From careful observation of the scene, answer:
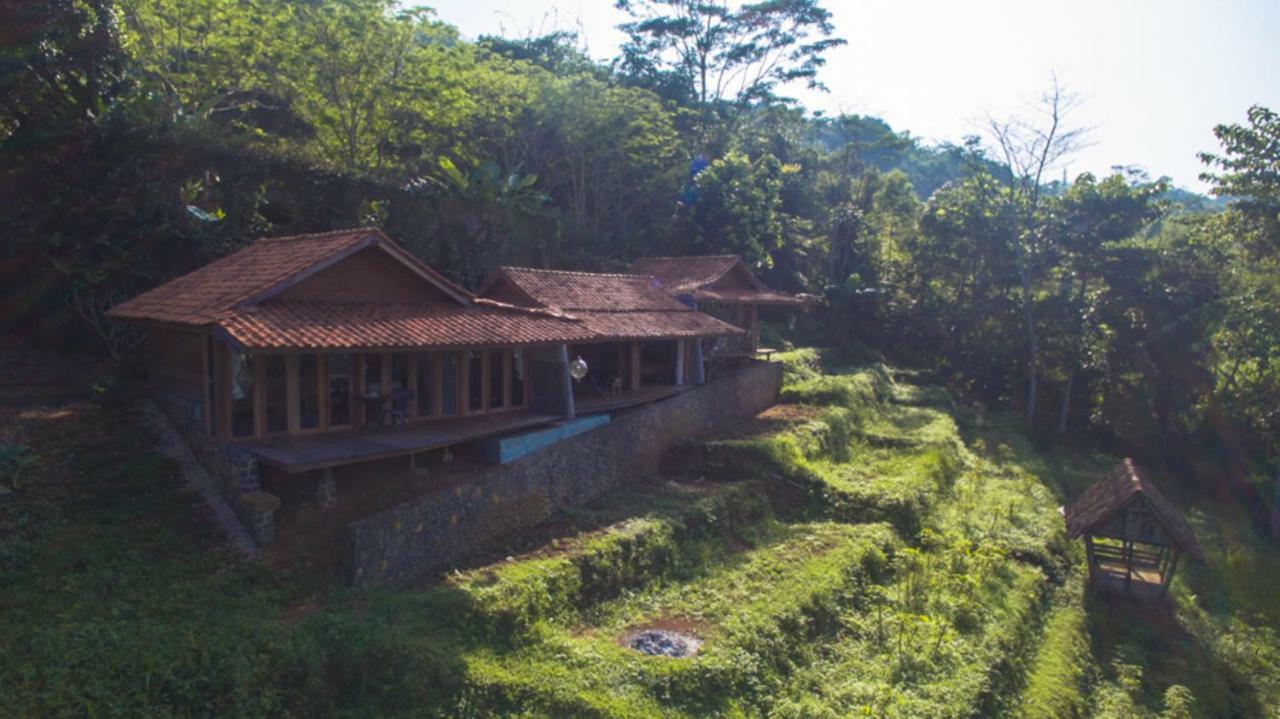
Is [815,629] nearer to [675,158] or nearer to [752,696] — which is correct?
[752,696]

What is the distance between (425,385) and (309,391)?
226cm

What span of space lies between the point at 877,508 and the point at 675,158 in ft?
79.0

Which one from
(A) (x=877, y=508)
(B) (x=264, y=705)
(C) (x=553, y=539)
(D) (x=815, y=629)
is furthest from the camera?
(A) (x=877, y=508)

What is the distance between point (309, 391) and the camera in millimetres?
13906

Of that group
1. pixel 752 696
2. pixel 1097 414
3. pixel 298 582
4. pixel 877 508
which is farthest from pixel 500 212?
pixel 1097 414

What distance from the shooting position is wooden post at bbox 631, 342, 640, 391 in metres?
21.0

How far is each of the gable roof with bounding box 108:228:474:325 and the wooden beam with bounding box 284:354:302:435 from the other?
1119mm

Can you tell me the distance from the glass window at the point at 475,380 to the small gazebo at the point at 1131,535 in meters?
12.7

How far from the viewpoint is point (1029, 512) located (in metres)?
20.5

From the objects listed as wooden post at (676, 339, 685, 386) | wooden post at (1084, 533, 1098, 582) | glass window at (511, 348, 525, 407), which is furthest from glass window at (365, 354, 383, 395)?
wooden post at (1084, 533, 1098, 582)

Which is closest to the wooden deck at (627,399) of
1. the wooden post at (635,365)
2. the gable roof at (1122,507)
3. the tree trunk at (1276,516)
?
the wooden post at (635,365)

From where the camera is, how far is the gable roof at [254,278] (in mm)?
13211

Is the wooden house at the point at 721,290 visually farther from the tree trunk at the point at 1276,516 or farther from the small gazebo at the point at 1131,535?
the tree trunk at the point at 1276,516

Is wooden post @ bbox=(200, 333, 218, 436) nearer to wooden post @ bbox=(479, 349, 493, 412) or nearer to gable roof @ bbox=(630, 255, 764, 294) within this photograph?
wooden post @ bbox=(479, 349, 493, 412)
